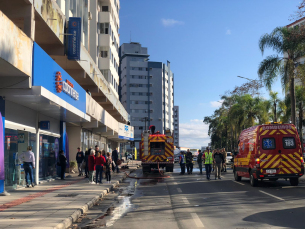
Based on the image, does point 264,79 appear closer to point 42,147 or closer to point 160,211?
point 42,147

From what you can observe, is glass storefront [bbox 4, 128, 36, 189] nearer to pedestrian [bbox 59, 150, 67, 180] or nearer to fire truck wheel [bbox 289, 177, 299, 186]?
pedestrian [bbox 59, 150, 67, 180]

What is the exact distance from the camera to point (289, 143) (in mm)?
15438

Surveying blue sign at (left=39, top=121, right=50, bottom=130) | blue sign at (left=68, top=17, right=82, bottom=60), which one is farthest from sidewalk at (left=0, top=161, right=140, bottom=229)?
blue sign at (left=68, top=17, right=82, bottom=60)

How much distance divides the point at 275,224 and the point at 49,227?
4.58 meters

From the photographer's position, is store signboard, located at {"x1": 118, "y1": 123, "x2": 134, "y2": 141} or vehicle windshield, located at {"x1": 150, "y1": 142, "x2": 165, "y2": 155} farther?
store signboard, located at {"x1": 118, "y1": 123, "x2": 134, "y2": 141}

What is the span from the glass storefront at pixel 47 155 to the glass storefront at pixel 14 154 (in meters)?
2.09

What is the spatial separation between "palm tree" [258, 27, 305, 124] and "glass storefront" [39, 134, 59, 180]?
17.4 m

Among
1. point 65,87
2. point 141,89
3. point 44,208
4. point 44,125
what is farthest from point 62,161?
point 141,89

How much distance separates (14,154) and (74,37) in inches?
275

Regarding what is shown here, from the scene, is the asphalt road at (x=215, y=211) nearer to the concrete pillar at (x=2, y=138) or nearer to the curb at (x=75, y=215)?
the curb at (x=75, y=215)

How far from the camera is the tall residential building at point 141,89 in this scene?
11225 cm

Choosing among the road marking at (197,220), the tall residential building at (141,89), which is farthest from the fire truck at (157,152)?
the tall residential building at (141,89)

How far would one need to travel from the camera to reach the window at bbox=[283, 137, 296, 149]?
50.5 ft

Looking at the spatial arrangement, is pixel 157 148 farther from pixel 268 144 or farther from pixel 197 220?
pixel 197 220
